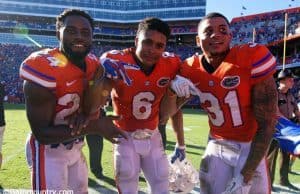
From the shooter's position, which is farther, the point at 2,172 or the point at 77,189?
the point at 2,172

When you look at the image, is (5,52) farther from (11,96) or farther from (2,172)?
(2,172)

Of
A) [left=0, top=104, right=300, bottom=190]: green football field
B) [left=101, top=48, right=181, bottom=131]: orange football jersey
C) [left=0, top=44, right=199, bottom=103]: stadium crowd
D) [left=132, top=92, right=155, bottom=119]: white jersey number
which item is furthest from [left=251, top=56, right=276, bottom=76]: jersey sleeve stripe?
[left=0, top=44, right=199, bottom=103]: stadium crowd

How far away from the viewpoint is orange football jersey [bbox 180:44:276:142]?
286 cm

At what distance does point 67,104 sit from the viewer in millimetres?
2982

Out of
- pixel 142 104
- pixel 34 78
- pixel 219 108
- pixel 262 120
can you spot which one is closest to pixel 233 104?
pixel 219 108

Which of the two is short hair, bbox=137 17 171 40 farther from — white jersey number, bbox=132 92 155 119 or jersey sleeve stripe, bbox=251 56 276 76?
jersey sleeve stripe, bbox=251 56 276 76

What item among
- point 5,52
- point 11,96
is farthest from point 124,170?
point 5,52

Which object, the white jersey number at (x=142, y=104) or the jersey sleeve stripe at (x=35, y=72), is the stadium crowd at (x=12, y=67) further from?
the jersey sleeve stripe at (x=35, y=72)

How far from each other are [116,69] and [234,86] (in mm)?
968

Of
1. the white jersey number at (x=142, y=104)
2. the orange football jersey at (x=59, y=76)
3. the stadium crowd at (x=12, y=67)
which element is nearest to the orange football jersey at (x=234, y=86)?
the white jersey number at (x=142, y=104)

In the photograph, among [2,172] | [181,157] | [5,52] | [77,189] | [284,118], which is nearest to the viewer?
[77,189]

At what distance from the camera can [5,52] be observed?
3894 cm

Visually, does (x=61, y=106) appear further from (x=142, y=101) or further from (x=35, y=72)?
(x=142, y=101)

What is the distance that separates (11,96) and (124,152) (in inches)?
1130
